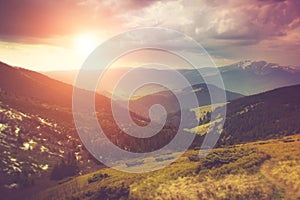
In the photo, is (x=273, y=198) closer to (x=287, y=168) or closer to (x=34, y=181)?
(x=287, y=168)

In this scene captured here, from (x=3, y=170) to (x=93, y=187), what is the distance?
66.7 metres

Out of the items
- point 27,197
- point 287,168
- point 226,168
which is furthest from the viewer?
point 27,197

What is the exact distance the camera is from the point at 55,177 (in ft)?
630

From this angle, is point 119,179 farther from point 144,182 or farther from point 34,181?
point 34,181

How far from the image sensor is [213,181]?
13038 centimetres

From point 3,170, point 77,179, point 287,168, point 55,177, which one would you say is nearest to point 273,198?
point 287,168

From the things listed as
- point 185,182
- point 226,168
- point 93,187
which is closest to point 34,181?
point 93,187

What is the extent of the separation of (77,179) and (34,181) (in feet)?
84.7

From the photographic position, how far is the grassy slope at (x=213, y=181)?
116 meters

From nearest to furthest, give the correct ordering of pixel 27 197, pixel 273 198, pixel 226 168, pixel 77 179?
pixel 273 198 < pixel 226 168 < pixel 27 197 < pixel 77 179

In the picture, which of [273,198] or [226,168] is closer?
[273,198]

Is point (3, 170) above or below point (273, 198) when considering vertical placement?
above

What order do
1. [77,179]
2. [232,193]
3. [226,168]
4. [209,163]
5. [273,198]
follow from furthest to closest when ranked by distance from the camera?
[77,179]
[209,163]
[226,168]
[232,193]
[273,198]

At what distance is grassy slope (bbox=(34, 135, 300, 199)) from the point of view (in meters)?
116
